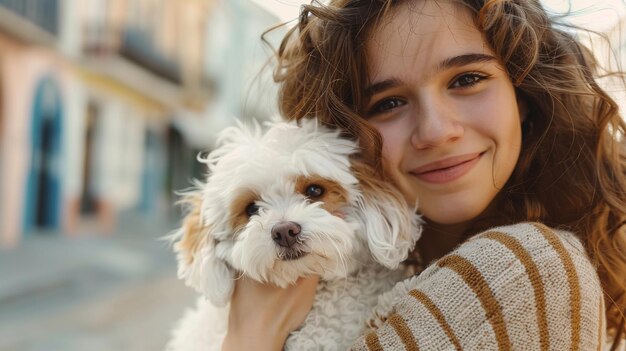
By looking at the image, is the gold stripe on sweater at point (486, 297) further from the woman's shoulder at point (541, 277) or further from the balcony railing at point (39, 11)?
the balcony railing at point (39, 11)

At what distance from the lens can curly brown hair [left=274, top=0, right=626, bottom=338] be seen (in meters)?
1.79

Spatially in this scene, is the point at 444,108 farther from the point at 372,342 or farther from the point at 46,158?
the point at 46,158

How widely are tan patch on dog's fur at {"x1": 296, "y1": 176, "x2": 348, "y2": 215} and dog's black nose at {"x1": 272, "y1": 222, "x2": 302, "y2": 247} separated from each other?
0.53 feet

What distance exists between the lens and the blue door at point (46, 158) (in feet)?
36.6

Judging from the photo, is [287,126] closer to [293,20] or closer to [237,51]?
[293,20]

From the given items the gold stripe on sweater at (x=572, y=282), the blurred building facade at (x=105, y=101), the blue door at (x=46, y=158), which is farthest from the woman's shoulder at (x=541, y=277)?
the blue door at (x=46, y=158)

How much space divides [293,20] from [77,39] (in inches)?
459

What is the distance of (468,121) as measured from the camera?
1.73 meters

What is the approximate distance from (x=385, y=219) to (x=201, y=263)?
1.78ft

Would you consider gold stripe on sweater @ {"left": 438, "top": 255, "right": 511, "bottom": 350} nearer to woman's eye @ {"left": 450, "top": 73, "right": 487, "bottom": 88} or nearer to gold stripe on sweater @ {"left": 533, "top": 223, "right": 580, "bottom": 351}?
gold stripe on sweater @ {"left": 533, "top": 223, "right": 580, "bottom": 351}

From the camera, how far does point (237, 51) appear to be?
794 inches

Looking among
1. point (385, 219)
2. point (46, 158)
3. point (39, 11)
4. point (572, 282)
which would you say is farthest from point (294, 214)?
point (46, 158)

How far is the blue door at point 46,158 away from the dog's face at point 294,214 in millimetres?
10197

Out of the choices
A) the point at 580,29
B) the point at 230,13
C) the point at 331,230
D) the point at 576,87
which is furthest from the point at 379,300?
the point at 230,13
